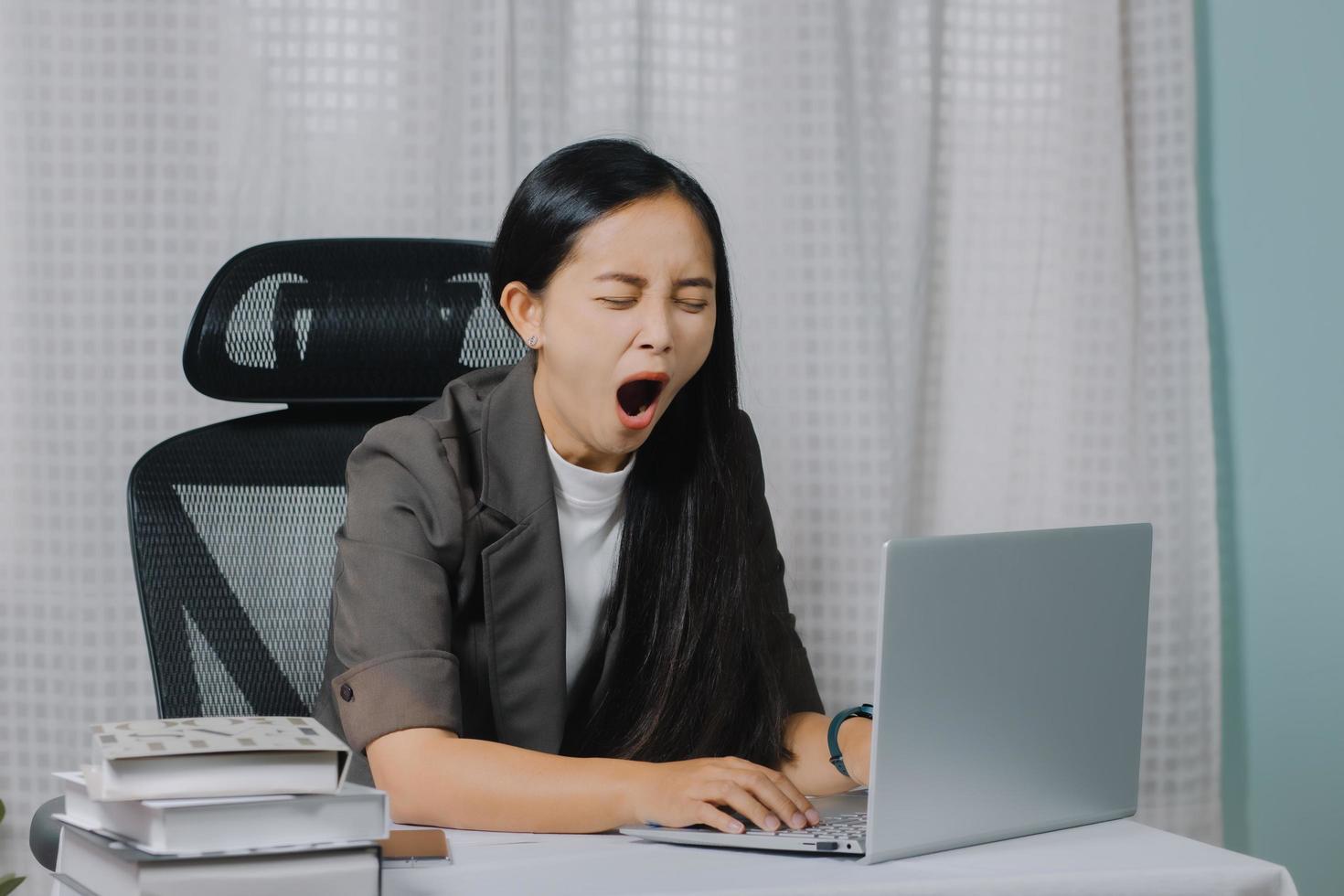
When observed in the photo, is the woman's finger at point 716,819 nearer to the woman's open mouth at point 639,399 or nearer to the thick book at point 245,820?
the thick book at point 245,820

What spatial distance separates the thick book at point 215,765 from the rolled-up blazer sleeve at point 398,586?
0.94 feet

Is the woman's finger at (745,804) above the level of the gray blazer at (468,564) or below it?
below

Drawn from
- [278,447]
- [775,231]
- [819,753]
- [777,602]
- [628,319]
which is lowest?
[819,753]

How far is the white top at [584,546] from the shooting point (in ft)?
4.02

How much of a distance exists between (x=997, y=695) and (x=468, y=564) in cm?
50

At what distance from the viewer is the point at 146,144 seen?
1647mm

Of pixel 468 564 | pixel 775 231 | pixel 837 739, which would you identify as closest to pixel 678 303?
pixel 468 564

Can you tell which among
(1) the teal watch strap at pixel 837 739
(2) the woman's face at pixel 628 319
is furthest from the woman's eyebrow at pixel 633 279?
(1) the teal watch strap at pixel 837 739

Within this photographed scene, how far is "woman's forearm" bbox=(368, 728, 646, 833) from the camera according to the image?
0.90 meters

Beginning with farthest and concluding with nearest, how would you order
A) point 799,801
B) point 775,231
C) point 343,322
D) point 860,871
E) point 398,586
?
point 775,231 < point 343,322 < point 398,586 < point 799,801 < point 860,871

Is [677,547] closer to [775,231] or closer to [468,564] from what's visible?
[468,564]

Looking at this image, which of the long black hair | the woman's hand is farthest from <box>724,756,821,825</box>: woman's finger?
the long black hair

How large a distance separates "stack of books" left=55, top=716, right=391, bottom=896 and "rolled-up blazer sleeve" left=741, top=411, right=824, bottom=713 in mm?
620

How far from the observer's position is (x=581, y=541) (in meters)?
1.24
